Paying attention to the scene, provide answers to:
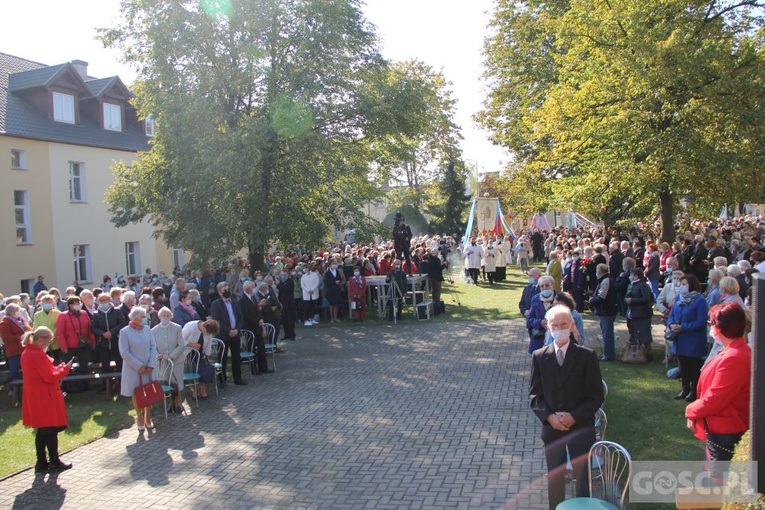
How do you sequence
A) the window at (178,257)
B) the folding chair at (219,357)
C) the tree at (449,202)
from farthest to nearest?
the tree at (449,202)
the window at (178,257)
the folding chair at (219,357)

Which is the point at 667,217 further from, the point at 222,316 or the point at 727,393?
the point at 727,393

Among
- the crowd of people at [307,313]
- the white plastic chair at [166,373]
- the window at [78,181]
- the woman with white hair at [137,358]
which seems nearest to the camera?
the crowd of people at [307,313]

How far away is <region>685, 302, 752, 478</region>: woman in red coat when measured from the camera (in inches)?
185

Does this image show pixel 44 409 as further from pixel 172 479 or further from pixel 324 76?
pixel 324 76

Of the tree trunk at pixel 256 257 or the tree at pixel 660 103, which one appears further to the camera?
the tree trunk at pixel 256 257

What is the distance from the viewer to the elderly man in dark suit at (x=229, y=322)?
1180 cm

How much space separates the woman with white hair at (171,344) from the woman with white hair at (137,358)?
616 mm

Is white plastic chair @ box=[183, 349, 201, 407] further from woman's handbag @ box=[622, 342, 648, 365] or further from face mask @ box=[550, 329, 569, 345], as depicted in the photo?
woman's handbag @ box=[622, 342, 648, 365]

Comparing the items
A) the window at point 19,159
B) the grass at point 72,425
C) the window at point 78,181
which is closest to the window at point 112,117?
the window at point 78,181

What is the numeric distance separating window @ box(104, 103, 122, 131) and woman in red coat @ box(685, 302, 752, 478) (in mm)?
32189

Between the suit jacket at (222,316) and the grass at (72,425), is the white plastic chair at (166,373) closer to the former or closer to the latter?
the grass at (72,425)

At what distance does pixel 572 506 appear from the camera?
3.95 m

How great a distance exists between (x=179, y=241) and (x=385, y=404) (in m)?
13.0

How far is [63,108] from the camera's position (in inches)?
1142
